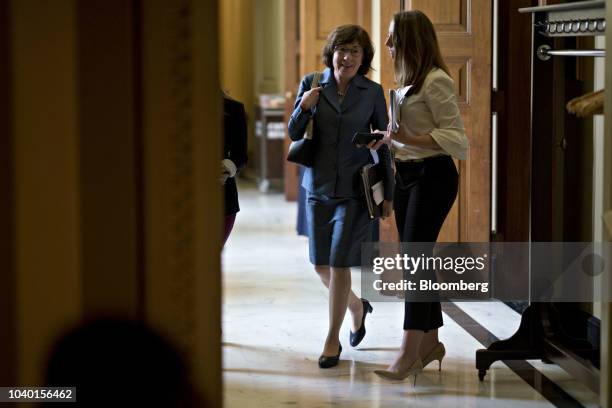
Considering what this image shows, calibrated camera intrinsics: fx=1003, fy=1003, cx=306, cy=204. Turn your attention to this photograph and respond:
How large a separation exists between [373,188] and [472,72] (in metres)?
1.73

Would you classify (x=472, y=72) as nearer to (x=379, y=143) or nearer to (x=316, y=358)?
(x=379, y=143)

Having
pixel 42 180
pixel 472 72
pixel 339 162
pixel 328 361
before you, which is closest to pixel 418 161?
pixel 339 162

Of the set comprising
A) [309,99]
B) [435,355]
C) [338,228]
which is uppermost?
[309,99]

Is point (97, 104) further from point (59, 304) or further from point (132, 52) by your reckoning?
point (59, 304)

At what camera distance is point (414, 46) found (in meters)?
4.12

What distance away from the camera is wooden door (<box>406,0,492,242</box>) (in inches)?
232

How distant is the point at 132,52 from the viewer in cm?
146

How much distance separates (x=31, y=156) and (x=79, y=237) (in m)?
0.13

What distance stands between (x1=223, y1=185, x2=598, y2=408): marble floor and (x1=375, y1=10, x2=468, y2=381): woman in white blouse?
366 mm

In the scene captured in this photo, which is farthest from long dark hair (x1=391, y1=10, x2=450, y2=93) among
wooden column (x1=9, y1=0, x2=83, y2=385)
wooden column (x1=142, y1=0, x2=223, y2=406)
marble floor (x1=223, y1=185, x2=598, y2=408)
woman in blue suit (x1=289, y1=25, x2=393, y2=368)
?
wooden column (x1=9, y1=0, x2=83, y2=385)

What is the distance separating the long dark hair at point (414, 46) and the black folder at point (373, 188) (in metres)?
0.48

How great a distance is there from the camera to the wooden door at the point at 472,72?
5898mm

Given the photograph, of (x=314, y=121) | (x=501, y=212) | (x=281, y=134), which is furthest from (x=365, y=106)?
(x=281, y=134)

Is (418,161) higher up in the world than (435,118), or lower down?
lower down
